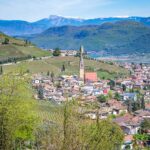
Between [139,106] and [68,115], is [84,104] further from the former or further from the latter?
[139,106]

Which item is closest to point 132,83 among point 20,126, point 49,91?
point 49,91

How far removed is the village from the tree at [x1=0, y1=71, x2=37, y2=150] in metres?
16.3

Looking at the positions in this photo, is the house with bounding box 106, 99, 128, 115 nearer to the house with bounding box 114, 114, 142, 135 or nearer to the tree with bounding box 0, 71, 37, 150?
the house with bounding box 114, 114, 142, 135

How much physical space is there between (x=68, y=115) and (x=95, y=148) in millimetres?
1328

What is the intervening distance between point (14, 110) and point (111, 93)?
2025 inches

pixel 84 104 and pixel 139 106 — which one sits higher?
pixel 84 104

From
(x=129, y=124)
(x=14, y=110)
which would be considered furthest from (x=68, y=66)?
(x=14, y=110)

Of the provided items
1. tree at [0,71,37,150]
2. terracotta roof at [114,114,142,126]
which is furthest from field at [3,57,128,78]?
tree at [0,71,37,150]

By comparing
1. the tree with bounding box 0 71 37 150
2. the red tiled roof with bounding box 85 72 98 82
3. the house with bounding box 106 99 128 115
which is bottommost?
the house with bounding box 106 99 128 115

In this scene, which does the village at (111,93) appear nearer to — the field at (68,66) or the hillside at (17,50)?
the field at (68,66)

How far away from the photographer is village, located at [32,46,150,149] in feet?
142

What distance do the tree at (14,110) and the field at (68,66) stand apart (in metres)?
55.2

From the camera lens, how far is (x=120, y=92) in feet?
226

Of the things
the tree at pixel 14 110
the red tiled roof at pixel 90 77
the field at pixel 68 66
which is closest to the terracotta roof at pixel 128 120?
the tree at pixel 14 110
